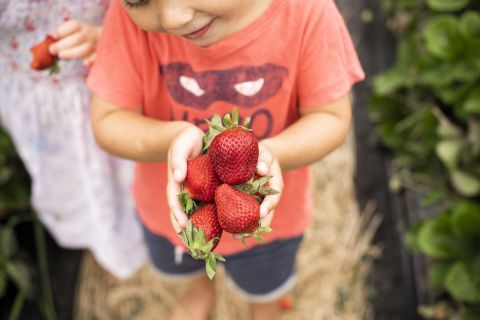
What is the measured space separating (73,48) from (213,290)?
0.84 meters

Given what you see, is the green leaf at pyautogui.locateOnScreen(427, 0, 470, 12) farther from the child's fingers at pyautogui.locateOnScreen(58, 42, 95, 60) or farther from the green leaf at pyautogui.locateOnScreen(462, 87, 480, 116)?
the child's fingers at pyautogui.locateOnScreen(58, 42, 95, 60)

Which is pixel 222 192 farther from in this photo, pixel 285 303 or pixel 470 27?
pixel 470 27

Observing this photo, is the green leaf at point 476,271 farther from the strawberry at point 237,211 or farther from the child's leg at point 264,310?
the strawberry at point 237,211

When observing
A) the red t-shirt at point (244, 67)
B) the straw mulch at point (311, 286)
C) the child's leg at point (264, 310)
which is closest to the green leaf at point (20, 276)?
the straw mulch at point (311, 286)

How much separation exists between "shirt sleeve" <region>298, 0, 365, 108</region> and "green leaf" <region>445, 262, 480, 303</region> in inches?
34.4

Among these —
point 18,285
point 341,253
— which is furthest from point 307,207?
point 18,285

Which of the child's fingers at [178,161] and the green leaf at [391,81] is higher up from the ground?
the child's fingers at [178,161]

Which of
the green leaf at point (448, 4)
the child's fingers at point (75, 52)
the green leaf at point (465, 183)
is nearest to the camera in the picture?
the child's fingers at point (75, 52)

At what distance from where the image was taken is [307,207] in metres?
1.16

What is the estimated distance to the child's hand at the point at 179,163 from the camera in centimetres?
73

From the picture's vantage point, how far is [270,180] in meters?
0.76

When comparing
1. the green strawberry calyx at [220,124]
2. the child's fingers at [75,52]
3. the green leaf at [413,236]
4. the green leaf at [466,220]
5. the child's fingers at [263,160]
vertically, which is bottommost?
the green leaf at [413,236]

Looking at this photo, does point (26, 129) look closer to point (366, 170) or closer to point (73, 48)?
point (73, 48)

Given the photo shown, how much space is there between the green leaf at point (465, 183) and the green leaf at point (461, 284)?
0.74ft
